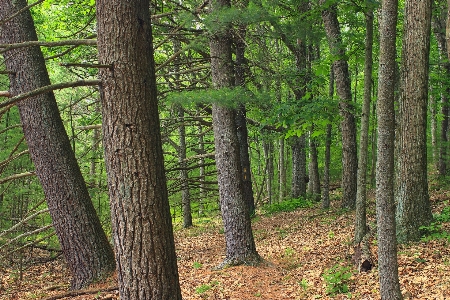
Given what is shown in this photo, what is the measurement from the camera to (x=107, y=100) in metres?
3.77

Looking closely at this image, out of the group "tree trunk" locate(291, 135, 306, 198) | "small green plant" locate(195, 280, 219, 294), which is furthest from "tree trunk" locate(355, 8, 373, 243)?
"tree trunk" locate(291, 135, 306, 198)

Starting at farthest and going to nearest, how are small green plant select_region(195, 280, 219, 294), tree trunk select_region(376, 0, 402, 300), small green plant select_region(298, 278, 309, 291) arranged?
1. small green plant select_region(195, 280, 219, 294)
2. small green plant select_region(298, 278, 309, 291)
3. tree trunk select_region(376, 0, 402, 300)

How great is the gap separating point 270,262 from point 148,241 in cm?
496

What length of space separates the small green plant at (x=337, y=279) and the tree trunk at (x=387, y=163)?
1.58 meters

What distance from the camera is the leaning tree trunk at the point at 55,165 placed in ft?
21.7

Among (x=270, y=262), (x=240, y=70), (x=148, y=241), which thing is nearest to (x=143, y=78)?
(x=148, y=241)

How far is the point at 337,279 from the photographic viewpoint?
6.57 metres

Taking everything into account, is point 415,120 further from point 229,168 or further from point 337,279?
point 229,168

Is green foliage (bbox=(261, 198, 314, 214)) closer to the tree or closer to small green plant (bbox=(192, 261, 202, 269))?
small green plant (bbox=(192, 261, 202, 269))

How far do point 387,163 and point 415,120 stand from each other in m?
3.26

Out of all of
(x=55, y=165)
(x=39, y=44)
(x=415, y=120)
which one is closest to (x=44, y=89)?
(x=39, y=44)

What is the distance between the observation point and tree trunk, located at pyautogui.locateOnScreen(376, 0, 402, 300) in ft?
15.6

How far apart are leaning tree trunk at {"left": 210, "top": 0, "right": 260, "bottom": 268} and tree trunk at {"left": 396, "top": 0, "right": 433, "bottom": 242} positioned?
2.96 meters

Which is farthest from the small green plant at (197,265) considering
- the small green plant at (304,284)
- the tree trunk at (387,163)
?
the tree trunk at (387,163)
